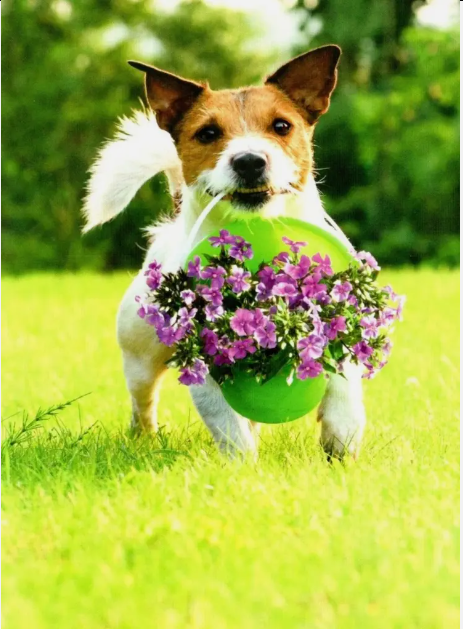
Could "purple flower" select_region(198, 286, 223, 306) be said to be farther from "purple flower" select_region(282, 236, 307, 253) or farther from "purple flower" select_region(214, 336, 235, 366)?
"purple flower" select_region(282, 236, 307, 253)

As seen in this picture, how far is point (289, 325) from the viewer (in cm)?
323

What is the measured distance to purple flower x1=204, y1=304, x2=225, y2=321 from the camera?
325 centimetres

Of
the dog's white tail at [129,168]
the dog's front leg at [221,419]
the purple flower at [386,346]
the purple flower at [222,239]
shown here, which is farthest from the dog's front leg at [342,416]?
the dog's white tail at [129,168]

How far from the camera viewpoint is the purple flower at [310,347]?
10.5ft

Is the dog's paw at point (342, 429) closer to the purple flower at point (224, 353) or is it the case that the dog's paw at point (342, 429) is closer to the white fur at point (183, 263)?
the white fur at point (183, 263)

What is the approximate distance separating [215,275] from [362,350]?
64 centimetres

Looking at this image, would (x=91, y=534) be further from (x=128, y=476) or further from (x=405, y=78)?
(x=405, y=78)

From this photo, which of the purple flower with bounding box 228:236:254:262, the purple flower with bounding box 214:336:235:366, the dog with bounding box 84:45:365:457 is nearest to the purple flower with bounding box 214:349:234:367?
the purple flower with bounding box 214:336:235:366

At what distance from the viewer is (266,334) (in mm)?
3211

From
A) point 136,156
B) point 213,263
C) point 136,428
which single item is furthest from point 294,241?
point 136,428

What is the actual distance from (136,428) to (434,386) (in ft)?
6.17

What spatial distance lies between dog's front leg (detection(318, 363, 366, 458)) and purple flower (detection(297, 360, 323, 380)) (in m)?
0.38

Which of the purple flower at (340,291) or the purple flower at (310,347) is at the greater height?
the purple flower at (340,291)

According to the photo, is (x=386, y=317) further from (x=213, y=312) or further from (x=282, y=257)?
(x=213, y=312)
